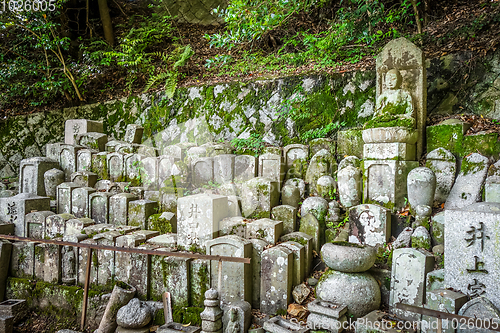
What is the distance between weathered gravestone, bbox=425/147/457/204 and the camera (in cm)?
462

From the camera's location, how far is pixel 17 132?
31.5 ft

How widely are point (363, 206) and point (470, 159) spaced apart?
5.56ft

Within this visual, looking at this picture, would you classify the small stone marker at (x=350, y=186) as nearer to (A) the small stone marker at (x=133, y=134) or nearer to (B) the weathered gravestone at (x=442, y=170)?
(B) the weathered gravestone at (x=442, y=170)

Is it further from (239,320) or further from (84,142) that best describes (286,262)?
(84,142)

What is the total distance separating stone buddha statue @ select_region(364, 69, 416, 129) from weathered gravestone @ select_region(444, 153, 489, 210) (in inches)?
37.9

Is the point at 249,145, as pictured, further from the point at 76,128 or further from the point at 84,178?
the point at 76,128

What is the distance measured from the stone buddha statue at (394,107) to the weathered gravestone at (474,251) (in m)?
2.04

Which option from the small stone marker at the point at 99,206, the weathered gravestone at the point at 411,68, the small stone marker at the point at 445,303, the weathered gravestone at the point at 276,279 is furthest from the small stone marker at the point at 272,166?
the small stone marker at the point at 445,303

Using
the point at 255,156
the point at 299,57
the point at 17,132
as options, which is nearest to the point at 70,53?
the point at 17,132

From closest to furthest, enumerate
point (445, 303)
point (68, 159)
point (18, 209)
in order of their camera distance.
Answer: point (445, 303) → point (18, 209) → point (68, 159)

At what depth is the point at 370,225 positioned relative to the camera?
438 centimetres

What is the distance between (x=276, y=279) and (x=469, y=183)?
119 inches

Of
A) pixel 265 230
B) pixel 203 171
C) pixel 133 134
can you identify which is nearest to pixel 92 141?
pixel 133 134

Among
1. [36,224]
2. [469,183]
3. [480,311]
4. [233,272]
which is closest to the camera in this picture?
[480,311]
